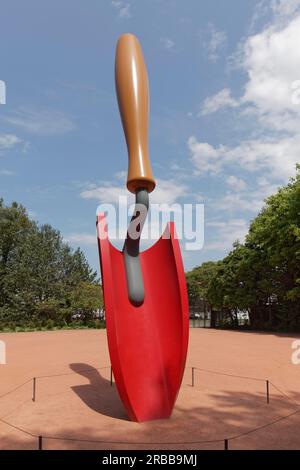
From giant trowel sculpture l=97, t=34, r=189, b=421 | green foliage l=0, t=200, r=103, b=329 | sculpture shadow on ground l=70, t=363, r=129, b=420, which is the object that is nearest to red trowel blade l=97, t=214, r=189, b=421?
giant trowel sculpture l=97, t=34, r=189, b=421

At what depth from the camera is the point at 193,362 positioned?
13.0 m

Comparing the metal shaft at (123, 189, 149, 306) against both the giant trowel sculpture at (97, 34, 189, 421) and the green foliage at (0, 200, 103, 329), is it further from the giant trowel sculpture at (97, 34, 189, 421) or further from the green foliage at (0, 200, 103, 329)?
the green foliage at (0, 200, 103, 329)

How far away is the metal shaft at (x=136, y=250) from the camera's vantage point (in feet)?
23.3

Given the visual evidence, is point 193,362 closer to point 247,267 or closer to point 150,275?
point 150,275

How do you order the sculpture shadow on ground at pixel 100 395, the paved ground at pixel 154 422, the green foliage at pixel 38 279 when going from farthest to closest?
the green foliage at pixel 38 279, the sculpture shadow on ground at pixel 100 395, the paved ground at pixel 154 422

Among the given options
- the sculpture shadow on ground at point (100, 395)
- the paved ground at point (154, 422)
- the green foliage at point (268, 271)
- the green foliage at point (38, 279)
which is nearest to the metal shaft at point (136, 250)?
the sculpture shadow on ground at point (100, 395)

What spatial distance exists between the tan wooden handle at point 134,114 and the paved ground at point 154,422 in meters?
4.02

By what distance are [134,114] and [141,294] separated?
10.6 feet

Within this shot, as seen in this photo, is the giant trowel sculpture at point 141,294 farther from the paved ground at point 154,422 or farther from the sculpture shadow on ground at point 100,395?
the sculpture shadow on ground at point 100,395

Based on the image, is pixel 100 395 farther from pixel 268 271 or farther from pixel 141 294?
pixel 268 271

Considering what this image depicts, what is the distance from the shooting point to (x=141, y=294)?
7.12 meters

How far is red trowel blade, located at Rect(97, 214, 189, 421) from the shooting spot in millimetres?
6366

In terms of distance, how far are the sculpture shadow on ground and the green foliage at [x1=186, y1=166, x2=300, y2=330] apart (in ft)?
47.6
